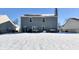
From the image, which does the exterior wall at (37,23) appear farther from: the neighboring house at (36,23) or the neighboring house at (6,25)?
the neighboring house at (6,25)

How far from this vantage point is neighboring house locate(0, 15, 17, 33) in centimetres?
248

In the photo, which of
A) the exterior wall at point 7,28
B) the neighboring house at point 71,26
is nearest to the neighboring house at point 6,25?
the exterior wall at point 7,28

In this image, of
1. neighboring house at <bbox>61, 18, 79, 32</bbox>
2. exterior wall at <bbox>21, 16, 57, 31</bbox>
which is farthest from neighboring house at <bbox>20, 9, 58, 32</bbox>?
neighboring house at <bbox>61, 18, 79, 32</bbox>

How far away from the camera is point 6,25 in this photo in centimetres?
262

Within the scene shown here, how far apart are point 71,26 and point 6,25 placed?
114 cm

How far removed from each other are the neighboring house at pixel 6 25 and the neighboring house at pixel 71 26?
942 mm

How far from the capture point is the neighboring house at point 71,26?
96.7 inches

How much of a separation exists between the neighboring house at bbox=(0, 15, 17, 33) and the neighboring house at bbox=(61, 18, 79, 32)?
0.94 m

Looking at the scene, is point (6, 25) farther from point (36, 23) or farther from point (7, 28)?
point (36, 23)
